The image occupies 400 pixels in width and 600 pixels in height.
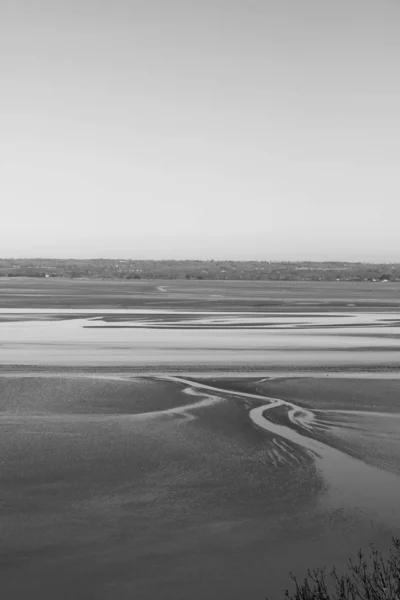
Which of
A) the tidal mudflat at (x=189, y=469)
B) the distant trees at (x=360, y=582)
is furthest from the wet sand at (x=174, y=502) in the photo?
the distant trees at (x=360, y=582)

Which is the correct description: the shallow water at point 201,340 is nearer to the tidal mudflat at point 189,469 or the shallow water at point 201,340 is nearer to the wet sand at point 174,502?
the tidal mudflat at point 189,469

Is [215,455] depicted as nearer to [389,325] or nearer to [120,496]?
[120,496]

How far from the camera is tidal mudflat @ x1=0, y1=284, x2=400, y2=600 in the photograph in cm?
612

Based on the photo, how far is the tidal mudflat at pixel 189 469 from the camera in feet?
20.1

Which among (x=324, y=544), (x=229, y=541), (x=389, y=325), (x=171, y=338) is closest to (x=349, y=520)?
(x=324, y=544)

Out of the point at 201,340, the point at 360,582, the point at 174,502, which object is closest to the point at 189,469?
the point at 174,502

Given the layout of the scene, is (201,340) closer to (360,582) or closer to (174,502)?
(174,502)

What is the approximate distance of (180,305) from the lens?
39.2 metres

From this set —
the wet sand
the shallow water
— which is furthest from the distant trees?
the shallow water

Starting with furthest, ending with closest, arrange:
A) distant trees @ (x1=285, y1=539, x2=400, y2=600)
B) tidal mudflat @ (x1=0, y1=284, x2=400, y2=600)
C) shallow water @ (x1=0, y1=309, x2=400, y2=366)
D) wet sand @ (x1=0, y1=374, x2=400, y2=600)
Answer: shallow water @ (x1=0, y1=309, x2=400, y2=366)
tidal mudflat @ (x1=0, y1=284, x2=400, y2=600)
wet sand @ (x1=0, y1=374, x2=400, y2=600)
distant trees @ (x1=285, y1=539, x2=400, y2=600)

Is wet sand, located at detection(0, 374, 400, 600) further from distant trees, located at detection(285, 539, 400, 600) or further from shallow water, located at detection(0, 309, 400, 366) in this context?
shallow water, located at detection(0, 309, 400, 366)

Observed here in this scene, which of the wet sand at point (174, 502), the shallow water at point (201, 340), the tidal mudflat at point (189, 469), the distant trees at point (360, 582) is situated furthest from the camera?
the shallow water at point (201, 340)

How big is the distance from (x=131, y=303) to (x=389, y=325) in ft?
55.3

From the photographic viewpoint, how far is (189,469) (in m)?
8.90
